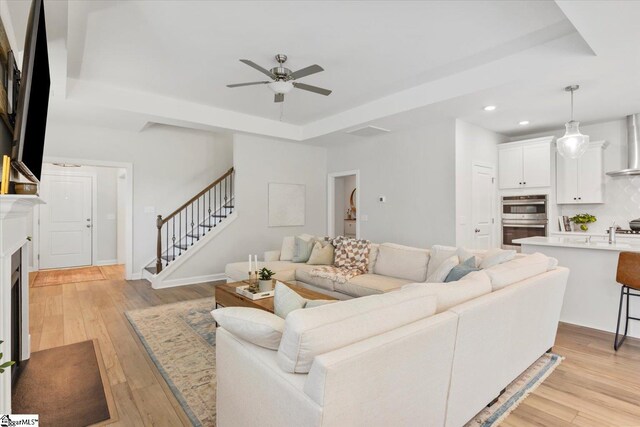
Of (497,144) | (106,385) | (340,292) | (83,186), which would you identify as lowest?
(106,385)

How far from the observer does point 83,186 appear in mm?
7402

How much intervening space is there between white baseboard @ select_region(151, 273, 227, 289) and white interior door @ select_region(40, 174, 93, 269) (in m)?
3.18

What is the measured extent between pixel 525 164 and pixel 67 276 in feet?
28.3

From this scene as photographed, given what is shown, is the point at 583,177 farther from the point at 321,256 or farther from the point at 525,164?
the point at 321,256

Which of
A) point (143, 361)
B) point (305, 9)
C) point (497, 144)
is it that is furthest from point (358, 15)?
point (497, 144)

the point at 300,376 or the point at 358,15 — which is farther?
the point at 358,15

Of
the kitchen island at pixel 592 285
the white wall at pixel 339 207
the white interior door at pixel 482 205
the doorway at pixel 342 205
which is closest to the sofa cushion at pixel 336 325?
the kitchen island at pixel 592 285

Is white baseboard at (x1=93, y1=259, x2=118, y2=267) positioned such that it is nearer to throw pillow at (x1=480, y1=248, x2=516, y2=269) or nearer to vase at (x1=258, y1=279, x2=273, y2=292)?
vase at (x1=258, y1=279, x2=273, y2=292)

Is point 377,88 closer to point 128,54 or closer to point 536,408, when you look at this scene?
point 128,54

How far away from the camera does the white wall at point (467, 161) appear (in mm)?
5078

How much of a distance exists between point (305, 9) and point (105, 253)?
7.29 metres

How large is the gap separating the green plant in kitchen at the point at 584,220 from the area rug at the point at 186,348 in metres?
5.98

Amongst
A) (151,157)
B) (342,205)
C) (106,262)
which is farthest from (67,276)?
(342,205)

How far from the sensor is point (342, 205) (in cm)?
865
